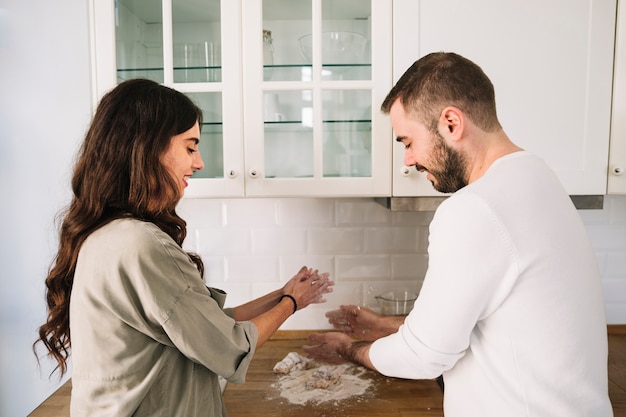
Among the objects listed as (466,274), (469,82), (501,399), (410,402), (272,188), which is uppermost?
(469,82)

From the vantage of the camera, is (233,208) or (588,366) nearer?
(588,366)

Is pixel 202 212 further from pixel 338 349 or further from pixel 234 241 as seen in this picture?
pixel 338 349

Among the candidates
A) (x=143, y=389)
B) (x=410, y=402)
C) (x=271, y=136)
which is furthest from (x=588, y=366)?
(x=271, y=136)

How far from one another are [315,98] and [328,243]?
0.63 m

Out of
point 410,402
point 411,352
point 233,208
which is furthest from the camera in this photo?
point 233,208

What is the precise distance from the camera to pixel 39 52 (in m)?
1.69

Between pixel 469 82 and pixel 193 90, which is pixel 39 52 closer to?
pixel 193 90

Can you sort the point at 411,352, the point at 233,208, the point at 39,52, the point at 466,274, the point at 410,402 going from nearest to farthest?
the point at 466,274
the point at 411,352
the point at 410,402
the point at 39,52
the point at 233,208

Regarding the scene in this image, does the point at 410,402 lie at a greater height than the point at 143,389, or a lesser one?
lesser

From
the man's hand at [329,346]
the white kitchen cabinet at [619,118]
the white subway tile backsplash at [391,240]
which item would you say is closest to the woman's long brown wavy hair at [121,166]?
the man's hand at [329,346]

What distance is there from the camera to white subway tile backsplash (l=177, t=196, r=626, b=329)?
1.84m

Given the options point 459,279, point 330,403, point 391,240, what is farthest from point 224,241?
point 459,279

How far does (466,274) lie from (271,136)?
788 millimetres

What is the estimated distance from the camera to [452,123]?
1.02 metres
